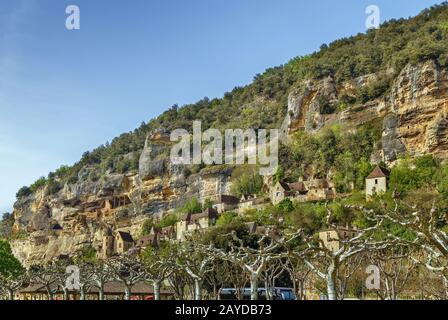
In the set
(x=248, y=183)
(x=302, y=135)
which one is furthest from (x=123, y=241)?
(x=302, y=135)

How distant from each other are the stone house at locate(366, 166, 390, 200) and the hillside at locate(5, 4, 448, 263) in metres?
5.21

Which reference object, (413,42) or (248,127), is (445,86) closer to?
(413,42)

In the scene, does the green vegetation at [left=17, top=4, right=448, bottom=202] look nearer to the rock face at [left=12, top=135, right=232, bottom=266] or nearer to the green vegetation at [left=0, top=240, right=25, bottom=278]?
the rock face at [left=12, top=135, right=232, bottom=266]

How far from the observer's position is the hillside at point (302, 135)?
281 ft

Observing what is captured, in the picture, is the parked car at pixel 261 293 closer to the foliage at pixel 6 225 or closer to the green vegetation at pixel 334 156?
the green vegetation at pixel 334 156

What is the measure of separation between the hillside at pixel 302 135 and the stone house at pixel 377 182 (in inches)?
205

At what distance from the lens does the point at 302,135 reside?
343ft

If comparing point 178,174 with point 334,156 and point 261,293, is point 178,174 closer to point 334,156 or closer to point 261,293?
point 334,156

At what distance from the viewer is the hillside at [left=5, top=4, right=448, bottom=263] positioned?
281ft

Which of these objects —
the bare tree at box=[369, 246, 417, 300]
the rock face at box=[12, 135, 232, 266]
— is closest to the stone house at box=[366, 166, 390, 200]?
the bare tree at box=[369, 246, 417, 300]

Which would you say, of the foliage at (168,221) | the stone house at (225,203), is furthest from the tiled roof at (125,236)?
the stone house at (225,203)

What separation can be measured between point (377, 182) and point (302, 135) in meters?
29.3

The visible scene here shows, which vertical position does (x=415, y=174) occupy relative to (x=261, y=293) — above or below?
above
